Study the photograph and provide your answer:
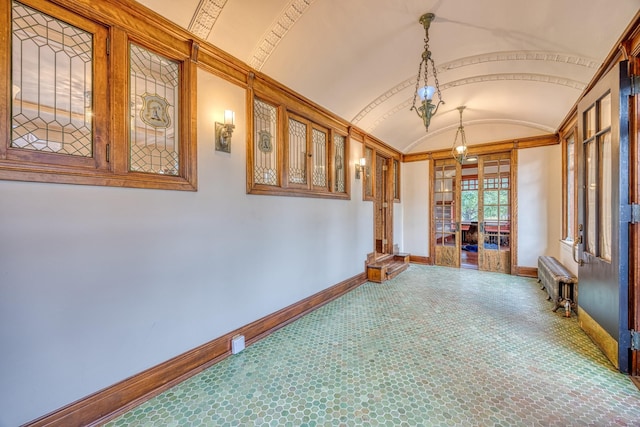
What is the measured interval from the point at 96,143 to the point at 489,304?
187 inches

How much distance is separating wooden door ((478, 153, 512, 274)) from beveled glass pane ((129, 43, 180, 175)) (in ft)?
19.6

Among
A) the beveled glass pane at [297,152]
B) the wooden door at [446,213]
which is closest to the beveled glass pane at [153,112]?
the beveled glass pane at [297,152]

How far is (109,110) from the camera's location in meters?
1.86

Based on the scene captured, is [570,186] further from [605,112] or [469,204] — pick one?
[605,112]

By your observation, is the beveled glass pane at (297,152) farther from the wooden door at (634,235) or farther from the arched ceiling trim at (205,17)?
the wooden door at (634,235)

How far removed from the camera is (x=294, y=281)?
11.1 feet

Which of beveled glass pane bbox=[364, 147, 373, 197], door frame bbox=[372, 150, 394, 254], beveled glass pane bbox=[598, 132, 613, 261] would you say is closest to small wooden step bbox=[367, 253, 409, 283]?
door frame bbox=[372, 150, 394, 254]

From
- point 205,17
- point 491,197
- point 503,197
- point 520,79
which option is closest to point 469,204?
point 491,197

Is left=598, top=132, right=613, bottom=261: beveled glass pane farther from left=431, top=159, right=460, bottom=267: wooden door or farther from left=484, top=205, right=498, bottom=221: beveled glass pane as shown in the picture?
left=431, top=159, right=460, bottom=267: wooden door

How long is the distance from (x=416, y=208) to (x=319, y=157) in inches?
143

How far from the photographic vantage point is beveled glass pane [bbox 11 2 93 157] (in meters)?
1.59

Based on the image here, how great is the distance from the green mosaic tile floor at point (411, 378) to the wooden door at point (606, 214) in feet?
1.08

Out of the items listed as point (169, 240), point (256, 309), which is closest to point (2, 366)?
point (169, 240)

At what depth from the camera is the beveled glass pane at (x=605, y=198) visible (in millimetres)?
2480
